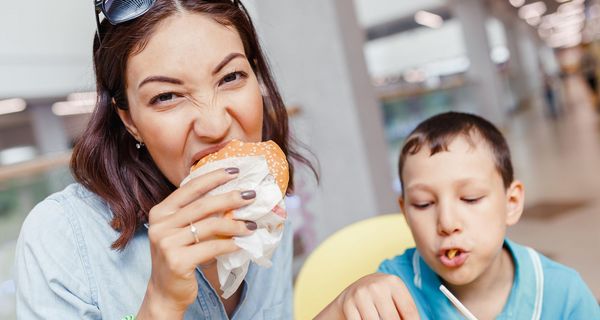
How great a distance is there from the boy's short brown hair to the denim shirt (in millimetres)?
539

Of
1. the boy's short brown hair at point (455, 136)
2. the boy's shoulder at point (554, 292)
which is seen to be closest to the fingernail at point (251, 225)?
the boy's short brown hair at point (455, 136)

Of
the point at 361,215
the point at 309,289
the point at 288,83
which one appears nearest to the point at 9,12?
the point at 288,83

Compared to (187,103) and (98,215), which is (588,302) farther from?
(98,215)

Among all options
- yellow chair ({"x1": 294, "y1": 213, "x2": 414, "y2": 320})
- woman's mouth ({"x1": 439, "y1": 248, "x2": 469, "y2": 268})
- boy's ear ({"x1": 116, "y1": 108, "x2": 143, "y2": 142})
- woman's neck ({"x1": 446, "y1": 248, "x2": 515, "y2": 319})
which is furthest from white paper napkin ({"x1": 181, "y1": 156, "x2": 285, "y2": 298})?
yellow chair ({"x1": 294, "y1": 213, "x2": 414, "y2": 320})

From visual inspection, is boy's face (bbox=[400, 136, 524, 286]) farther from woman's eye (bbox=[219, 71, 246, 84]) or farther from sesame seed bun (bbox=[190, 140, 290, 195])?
woman's eye (bbox=[219, 71, 246, 84])

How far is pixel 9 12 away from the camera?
1030cm

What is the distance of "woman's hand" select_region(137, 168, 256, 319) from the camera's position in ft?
2.60

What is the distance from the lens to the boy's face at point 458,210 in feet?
3.56

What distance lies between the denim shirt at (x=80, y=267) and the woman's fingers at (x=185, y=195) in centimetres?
34

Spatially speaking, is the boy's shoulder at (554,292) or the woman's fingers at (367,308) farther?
the boy's shoulder at (554,292)

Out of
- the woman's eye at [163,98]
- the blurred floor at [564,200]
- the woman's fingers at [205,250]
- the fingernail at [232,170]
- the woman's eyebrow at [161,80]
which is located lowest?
the blurred floor at [564,200]

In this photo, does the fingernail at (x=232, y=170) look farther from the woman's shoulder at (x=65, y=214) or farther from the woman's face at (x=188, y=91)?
the woman's shoulder at (x=65, y=214)

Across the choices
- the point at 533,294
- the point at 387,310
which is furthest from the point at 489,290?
the point at 387,310

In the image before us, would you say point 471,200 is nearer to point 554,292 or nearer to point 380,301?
point 554,292
